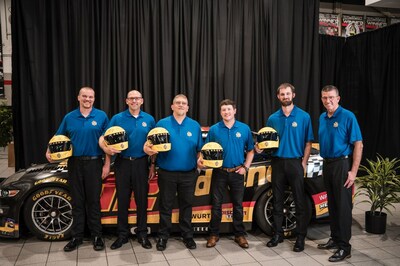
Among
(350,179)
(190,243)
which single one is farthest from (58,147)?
(350,179)

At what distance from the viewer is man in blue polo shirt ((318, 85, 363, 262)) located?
357 cm

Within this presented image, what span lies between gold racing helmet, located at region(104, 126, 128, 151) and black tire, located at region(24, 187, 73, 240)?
897mm

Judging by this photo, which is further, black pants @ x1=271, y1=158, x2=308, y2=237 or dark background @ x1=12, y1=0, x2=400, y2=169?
dark background @ x1=12, y1=0, x2=400, y2=169

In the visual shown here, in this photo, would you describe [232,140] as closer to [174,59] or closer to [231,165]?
[231,165]

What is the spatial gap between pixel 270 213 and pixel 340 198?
34.0 inches

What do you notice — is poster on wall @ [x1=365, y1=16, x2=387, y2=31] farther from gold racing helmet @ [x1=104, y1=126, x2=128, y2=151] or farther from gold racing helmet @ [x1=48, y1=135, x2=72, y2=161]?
gold racing helmet @ [x1=48, y1=135, x2=72, y2=161]

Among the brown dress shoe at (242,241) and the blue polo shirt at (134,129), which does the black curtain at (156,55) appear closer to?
the blue polo shirt at (134,129)

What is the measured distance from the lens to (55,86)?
6098mm

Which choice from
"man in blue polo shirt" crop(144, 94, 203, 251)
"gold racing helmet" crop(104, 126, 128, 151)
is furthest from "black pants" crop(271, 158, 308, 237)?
"gold racing helmet" crop(104, 126, 128, 151)

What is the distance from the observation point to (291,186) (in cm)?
384

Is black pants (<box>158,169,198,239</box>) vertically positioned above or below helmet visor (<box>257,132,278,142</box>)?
below

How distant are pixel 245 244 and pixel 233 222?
26 centimetres

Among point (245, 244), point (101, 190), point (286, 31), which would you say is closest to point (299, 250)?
point (245, 244)

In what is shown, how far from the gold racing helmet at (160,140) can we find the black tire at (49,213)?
1211mm
